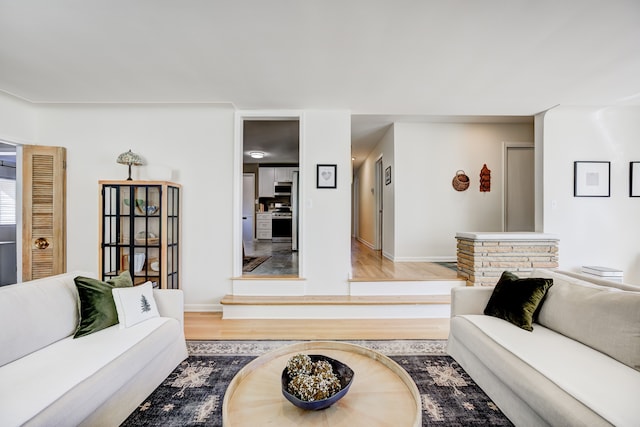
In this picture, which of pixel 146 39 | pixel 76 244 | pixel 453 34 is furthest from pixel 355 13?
pixel 76 244

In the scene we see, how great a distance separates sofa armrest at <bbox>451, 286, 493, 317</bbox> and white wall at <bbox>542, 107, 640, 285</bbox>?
2145mm

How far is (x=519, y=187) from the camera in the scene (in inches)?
199

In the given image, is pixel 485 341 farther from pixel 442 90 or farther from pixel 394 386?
pixel 442 90

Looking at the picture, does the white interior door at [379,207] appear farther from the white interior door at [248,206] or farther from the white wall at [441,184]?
the white interior door at [248,206]

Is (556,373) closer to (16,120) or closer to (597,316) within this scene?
(597,316)

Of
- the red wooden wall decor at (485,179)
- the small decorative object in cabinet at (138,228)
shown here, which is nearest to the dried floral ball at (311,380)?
the small decorative object in cabinet at (138,228)

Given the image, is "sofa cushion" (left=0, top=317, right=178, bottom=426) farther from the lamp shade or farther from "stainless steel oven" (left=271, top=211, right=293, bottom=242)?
"stainless steel oven" (left=271, top=211, right=293, bottom=242)

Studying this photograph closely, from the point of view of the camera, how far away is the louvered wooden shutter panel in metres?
3.29

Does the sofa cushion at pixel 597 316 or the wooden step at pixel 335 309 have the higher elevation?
the sofa cushion at pixel 597 316

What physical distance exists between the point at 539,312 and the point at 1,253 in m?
6.57

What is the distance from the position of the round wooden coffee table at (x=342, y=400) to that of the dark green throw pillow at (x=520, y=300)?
3.71ft

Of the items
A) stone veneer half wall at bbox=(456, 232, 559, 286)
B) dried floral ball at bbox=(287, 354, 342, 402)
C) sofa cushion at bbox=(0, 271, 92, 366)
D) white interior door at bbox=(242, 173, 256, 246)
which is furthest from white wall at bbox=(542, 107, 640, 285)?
white interior door at bbox=(242, 173, 256, 246)

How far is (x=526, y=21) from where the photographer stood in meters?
1.91

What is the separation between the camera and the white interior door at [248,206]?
27.1 feet
